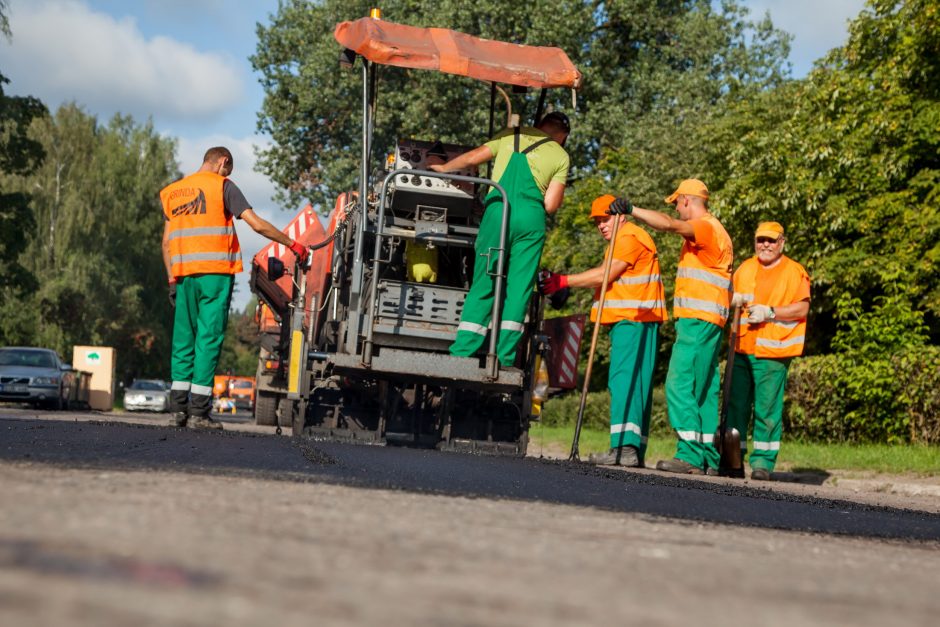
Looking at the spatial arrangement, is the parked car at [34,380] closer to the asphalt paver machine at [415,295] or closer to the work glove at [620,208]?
the asphalt paver machine at [415,295]

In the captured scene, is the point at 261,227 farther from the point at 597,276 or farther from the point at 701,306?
the point at 701,306

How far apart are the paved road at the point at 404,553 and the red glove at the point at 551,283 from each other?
461 centimetres

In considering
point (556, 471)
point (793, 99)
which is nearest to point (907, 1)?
point (793, 99)

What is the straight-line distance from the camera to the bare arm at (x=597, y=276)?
35.0ft

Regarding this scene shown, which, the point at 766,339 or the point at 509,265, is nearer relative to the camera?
A: the point at 509,265

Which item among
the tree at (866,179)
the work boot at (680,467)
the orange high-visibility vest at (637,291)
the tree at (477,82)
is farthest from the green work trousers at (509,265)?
the tree at (477,82)

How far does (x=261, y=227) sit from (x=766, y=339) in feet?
12.8

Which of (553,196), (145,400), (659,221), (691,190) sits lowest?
(145,400)

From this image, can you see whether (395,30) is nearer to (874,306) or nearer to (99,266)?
(874,306)

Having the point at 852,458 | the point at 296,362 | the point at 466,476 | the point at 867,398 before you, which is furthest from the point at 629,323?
the point at 867,398

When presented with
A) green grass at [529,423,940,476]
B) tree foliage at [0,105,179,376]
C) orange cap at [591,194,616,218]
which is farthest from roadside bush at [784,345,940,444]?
tree foliage at [0,105,179,376]

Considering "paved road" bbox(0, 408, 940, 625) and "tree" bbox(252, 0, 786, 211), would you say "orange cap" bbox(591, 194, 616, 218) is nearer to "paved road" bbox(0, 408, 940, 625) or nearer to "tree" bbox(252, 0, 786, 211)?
"paved road" bbox(0, 408, 940, 625)

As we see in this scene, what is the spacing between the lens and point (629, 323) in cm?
1055

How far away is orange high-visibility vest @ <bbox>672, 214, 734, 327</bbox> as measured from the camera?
33.7 ft
